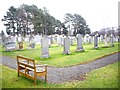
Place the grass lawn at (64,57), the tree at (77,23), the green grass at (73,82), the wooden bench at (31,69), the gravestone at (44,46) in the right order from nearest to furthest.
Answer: the green grass at (73,82)
the wooden bench at (31,69)
the grass lawn at (64,57)
the gravestone at (44,46)
the tree at (77,23)

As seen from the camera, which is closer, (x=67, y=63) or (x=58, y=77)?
(x=58, y=77)

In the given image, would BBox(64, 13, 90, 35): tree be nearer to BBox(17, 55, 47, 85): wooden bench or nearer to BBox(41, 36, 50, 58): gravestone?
BBox(41, 36, 50, 58): gravestone

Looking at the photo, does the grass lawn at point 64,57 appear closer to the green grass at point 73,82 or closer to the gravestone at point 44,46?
the gravestone at point 44,46

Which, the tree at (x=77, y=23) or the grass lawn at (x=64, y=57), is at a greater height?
the tree at (x=77, y=23)

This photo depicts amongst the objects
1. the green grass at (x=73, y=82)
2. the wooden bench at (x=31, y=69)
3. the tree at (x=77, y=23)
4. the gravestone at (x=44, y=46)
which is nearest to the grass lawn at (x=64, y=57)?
the gravestone at (x=44, y=46)

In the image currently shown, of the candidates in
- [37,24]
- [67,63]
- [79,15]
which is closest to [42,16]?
[37,24]

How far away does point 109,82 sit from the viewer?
26.9ft

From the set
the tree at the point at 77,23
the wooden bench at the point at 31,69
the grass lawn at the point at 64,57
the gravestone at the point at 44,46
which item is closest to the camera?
the wooden bench at the point at 31,69

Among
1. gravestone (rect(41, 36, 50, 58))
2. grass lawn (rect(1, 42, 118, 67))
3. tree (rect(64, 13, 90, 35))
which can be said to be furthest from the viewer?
tree (rect(64, 13, 90, 35))

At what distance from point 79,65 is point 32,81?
4.49 meters

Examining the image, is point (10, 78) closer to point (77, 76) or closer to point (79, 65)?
point (77, 76)

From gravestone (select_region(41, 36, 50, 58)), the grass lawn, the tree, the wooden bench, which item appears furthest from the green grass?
the tree

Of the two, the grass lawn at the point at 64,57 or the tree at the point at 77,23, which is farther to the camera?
the tree at the point at 77,23

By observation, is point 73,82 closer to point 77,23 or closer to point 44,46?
point 44,46
